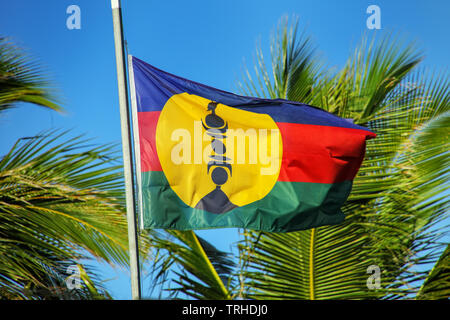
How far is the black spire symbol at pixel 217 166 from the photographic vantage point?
669 cm

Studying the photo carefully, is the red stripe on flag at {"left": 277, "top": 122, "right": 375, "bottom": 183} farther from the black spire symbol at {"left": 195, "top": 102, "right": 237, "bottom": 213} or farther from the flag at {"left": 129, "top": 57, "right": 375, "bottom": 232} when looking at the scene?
the black spire symbol at {"left": 195, "top": 102, "right": 237, "bottom": 213}

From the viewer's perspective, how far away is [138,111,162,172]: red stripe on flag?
6520 millimetres

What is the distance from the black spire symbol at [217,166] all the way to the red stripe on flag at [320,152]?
72cm

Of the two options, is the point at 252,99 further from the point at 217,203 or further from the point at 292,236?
the point at 292,236

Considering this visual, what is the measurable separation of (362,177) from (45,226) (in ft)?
13.0

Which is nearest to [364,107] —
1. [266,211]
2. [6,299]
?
[266,211]

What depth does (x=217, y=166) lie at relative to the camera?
6793mm

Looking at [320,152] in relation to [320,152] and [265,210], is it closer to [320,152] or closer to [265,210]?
[320,152]

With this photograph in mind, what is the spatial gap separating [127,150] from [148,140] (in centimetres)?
83

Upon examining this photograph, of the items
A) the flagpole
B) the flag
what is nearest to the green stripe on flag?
the flag

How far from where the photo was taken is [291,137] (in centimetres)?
725

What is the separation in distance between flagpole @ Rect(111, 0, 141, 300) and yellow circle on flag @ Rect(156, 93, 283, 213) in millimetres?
723

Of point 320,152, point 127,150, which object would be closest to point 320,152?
point 320,152

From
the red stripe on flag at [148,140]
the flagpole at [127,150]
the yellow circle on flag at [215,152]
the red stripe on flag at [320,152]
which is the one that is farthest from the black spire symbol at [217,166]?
the flagpole at [127,150]
